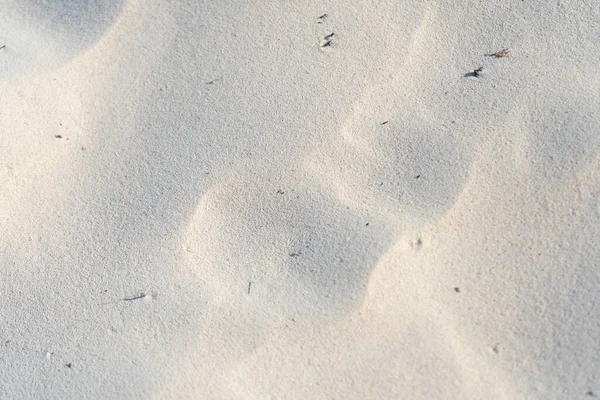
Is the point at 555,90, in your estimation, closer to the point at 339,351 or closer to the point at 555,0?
the point at 555,0

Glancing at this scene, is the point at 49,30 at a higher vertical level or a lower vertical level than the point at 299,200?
higher

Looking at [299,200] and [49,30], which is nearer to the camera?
[299,200]

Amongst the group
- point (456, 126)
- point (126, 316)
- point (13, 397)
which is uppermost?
point (456, 126)

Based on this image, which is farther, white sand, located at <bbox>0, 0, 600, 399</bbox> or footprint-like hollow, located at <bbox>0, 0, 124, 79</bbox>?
footprint-like hollow, located at <bbox>0, 0, 124, 79</bbox>

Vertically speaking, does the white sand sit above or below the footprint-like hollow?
below

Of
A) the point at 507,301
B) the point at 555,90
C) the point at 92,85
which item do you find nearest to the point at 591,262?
the point at 507,301

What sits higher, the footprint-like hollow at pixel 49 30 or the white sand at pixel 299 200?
the footprint-like hollow at pixel 49 30
